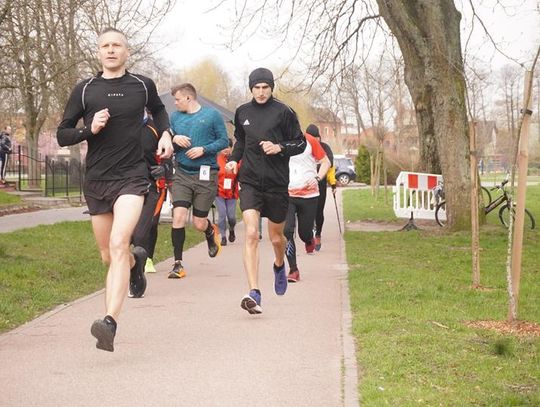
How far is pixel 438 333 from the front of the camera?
708cm

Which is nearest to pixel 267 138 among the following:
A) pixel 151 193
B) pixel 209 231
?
pixel 151 193

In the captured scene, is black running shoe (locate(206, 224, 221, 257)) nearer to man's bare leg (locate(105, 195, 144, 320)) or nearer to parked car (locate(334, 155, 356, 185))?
man's bare leg (locate(105, 195, 144, 320))

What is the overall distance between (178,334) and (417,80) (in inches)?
516

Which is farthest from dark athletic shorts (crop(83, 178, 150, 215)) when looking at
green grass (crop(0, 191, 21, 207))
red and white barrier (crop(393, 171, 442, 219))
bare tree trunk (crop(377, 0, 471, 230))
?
green grass (crop(0, 191, 21, 207))

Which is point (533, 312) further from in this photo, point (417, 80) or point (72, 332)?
point (417, 80)

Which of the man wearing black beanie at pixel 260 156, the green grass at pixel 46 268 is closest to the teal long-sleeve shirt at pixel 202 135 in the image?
the green grass at pixel 46 268

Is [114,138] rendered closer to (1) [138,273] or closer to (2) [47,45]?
(1) [138,273]

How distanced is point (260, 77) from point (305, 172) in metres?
3.56

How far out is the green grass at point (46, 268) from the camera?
8.88m

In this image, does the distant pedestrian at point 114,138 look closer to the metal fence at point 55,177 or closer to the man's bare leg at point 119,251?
the man's bare leg at point 119,251

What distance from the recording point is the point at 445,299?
9.12m

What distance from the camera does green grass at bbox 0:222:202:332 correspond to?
8.88 metres

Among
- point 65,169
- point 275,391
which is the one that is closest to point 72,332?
point 275,391

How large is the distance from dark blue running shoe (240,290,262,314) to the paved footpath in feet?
0.30
